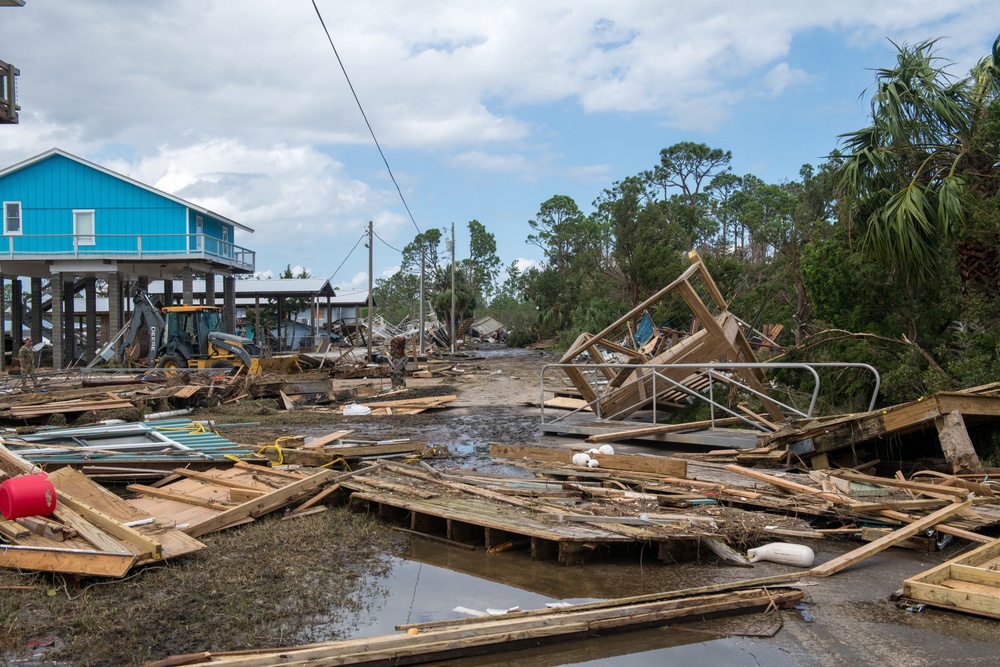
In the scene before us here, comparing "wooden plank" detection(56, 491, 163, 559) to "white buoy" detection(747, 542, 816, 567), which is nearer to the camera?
"wooden plank" detection(56, 491, 163, 559)

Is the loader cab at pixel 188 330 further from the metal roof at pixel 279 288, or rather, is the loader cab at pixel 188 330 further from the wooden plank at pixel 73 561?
the wooden plank at pixel 73 561

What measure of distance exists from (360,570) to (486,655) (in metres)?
2.25

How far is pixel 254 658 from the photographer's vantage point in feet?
14.3

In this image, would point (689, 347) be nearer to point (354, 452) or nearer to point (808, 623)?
point (354, 452)

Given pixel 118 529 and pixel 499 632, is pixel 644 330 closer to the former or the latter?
pixel 118 529

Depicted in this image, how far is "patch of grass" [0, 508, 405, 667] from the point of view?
4.95 metres

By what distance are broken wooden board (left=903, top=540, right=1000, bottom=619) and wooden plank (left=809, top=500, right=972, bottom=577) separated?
0.62 m

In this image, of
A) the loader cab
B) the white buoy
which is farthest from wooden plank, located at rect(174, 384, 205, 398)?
the white buoy

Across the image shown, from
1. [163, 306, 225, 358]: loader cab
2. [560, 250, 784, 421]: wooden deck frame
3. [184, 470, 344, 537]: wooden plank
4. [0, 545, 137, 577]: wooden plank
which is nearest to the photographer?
[0, 545, 137, 577]: wooden plank

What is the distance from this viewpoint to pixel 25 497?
20.4 feet

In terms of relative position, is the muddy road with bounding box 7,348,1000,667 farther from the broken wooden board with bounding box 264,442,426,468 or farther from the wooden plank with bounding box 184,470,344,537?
the broken wooden board with bounding box 264,442,426,468

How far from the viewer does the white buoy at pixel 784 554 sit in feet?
22.0

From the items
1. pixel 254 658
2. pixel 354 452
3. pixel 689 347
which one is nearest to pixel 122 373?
pixel 354 452

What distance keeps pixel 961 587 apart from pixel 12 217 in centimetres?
3539
